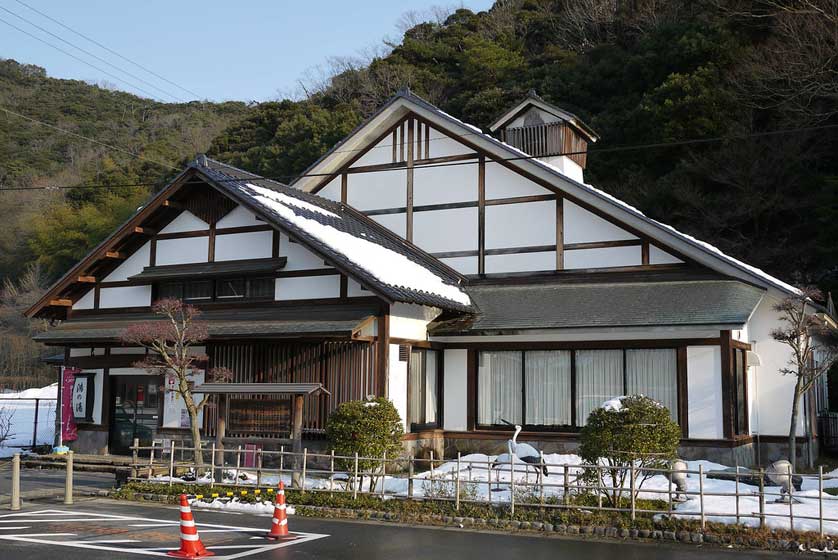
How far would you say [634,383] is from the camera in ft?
58.5

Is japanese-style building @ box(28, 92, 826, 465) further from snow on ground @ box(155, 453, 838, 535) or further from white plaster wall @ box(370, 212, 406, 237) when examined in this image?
snow on ground @ box(155, 453, 838, 535)

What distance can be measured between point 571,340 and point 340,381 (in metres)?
5.20

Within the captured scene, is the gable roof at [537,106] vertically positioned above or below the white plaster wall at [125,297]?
above

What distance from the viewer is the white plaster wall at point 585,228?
19.3 m

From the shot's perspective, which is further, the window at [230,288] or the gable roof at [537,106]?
the gable roof at [537,106]

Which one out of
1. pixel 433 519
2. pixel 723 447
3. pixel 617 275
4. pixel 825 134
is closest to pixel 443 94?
pixel 825 134

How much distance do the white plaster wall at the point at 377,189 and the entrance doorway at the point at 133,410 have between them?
695 cm

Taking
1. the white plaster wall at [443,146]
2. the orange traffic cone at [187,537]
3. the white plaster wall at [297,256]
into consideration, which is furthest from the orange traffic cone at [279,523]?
the white plaster wall at [443,146]

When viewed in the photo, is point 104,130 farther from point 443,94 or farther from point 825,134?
point 825,134

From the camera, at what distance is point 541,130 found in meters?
23.7

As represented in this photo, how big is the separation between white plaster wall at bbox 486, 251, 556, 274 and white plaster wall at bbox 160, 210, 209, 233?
7002mm

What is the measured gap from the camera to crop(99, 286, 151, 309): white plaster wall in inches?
794

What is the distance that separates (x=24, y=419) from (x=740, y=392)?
30387 millimetres

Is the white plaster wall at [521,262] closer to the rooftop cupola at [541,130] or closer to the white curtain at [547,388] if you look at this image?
the white curtain at [547,388]
